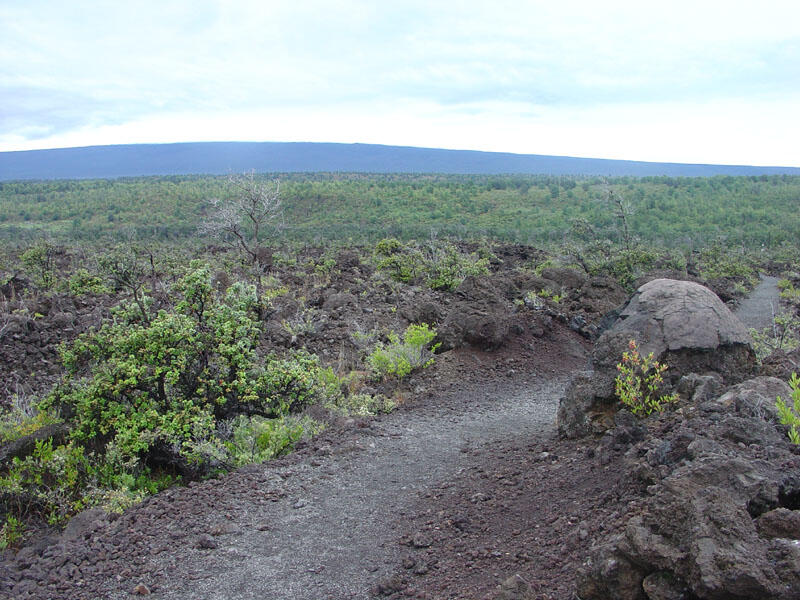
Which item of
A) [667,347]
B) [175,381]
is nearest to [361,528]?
[175,381]

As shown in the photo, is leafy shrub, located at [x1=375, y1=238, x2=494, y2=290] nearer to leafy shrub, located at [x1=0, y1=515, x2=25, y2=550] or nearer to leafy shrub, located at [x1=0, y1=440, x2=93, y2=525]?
leafy shrub, located at [x1=0, y1=440, x2=93, y2=525]

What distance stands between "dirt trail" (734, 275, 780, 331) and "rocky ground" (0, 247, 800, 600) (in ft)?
27.0

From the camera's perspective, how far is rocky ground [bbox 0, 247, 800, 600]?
335 centimetres

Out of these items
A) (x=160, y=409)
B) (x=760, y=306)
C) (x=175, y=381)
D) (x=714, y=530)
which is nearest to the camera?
(x=714, y=530)

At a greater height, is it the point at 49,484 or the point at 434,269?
the point at 434,269

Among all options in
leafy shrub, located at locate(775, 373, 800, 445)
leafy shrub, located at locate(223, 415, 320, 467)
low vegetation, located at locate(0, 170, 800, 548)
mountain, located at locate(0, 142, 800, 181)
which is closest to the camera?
leafy shrub, located at locate(775, 373, 800, 445)

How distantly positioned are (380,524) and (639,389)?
2.34 m

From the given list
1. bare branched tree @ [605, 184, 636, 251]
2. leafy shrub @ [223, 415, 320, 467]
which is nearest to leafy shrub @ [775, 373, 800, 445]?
leafy shrub @ [223, 415, 320, 467]

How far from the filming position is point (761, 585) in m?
2.14

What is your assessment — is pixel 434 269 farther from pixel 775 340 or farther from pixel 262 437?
pixel 262 437

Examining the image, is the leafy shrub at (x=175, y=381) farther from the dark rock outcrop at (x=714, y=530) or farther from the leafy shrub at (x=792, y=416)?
the leafy shrub at (x=792, y=416)

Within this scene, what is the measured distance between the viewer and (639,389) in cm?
506

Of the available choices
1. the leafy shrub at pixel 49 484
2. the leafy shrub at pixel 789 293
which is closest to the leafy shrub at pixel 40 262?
the leafy shrub at pixel 49 484

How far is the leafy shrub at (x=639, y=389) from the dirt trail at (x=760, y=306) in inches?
285
